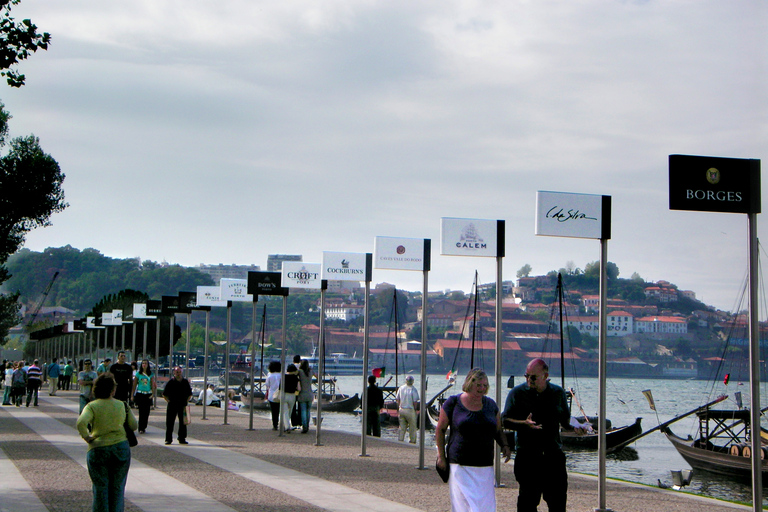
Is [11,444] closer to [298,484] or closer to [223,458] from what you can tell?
[223,458]

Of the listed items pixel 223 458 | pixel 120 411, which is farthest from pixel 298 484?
pixel 120 411

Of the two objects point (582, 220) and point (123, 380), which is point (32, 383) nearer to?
point (123, 380)

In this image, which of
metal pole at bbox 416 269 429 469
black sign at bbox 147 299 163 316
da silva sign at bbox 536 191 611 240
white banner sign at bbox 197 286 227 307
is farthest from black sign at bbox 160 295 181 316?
da silva sign at bbox 536 191 611 240

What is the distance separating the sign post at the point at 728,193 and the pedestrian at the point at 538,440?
2.28m

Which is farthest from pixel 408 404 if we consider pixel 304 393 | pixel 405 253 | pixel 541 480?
pixel 541 480

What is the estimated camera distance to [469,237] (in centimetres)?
1306

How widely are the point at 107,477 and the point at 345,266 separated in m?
9.66

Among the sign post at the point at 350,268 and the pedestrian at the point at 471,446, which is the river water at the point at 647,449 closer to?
the sign post at the point at 350,268

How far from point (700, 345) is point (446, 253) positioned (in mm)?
143104

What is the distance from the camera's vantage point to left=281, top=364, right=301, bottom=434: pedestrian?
21.3 meters

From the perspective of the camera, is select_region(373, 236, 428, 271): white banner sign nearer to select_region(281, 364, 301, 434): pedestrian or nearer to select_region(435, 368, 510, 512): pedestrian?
select_region(281, 364, 301, 434): pedestrian

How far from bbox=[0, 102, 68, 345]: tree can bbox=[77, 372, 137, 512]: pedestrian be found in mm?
32988

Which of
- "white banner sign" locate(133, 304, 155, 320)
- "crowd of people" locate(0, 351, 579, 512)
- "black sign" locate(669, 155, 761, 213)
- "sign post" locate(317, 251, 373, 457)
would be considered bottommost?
"crowd of people" locate(0, 351, 579, 512)

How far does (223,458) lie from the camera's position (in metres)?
15.8
